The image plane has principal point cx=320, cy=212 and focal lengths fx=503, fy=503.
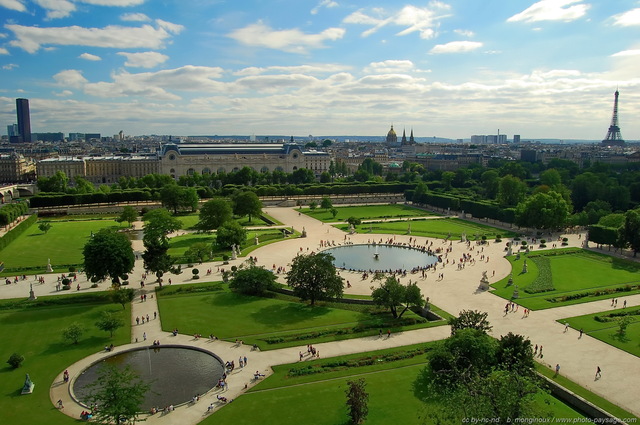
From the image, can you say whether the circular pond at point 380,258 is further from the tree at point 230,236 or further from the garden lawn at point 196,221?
the garden lawn at point 196,221

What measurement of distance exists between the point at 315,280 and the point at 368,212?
175 ft

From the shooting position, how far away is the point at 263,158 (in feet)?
523

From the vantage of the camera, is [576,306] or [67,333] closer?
[67,333]

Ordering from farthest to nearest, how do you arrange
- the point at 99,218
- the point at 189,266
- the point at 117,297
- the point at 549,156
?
1. the point at 549,156
2. the point at 99,218
3. the point at 189,266
4. the point at 117,297

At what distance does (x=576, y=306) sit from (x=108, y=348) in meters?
33.9

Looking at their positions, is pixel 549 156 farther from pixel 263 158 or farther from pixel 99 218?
pixel 99 218

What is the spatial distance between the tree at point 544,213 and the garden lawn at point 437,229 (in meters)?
3.06

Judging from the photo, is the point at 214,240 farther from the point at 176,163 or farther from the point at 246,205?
the point at 176,163

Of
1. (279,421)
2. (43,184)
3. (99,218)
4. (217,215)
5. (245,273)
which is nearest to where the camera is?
(279,421)

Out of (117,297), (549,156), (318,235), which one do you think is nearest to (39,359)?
(117,297)

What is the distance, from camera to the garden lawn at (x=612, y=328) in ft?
104

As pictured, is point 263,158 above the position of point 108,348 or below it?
above

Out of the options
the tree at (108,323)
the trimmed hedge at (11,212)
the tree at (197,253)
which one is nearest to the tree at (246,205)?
the tree at (197,253)

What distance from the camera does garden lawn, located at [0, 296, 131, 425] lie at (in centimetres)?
2409
